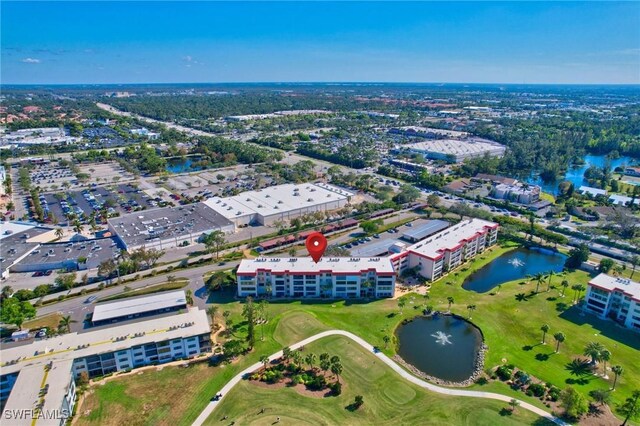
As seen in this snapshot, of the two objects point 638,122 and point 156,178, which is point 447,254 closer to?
point 156,178

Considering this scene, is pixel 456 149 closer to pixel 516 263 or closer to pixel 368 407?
pixel 516 263

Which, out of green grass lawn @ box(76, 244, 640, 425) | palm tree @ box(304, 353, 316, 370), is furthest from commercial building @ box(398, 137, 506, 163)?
palm tree @ box(304, 353, 316, 370)

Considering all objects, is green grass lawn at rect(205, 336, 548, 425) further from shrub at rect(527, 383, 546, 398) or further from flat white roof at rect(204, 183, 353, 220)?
flat white roof at rect(204, 183, 353, 220)

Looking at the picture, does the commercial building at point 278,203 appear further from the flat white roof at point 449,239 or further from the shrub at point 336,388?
the shrub at point 336,388

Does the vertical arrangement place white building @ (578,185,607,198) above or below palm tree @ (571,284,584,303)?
above

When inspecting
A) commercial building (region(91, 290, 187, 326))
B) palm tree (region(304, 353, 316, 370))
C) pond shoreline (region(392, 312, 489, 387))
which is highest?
commercial building (region(91, 290, 187, 326))

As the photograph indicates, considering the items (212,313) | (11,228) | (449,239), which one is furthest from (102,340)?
(449,239)

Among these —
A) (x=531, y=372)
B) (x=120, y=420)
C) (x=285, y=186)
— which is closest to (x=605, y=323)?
(x=531, y=372)

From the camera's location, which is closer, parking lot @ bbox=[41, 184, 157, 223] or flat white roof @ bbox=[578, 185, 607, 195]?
parking lot @ bbox=[41, 184, 157, 223]
